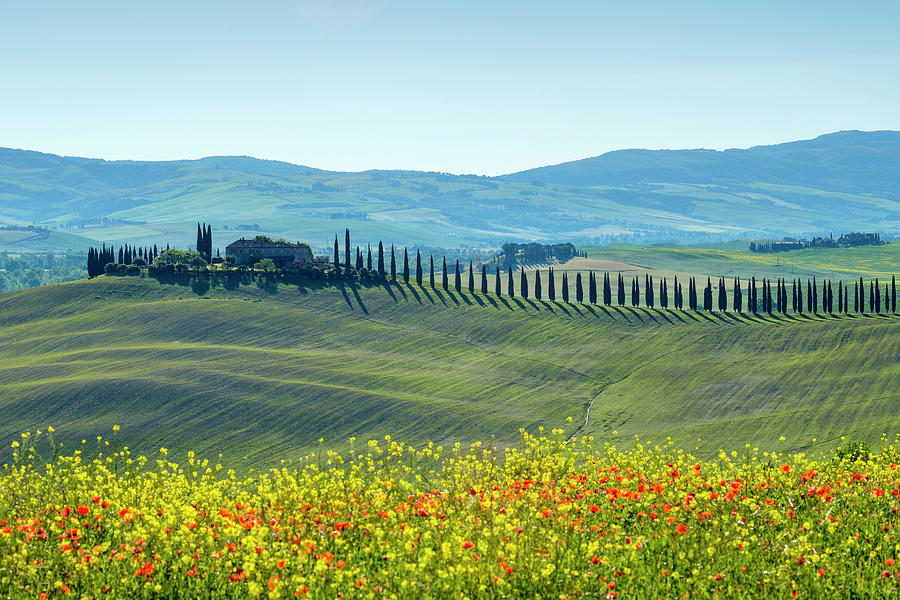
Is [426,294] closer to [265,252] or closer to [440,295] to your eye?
[440,295]

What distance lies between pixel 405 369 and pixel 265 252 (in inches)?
2728

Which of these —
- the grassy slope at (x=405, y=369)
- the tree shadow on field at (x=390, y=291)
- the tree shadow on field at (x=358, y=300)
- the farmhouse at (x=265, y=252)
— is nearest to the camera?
the grassy slope at (x=405, y=369)

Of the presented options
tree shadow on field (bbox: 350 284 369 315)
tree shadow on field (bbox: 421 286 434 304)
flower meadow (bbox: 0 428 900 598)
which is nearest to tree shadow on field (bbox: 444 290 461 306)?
tree shadow on field (bbox: 421 286 434 304)

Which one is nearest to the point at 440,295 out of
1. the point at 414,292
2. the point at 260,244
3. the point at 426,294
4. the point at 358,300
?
the point at 426,294

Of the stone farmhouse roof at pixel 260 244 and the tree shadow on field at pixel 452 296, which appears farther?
the stone farmhouse roof at pixel 260 244

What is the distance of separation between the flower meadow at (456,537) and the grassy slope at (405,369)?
71.0 metres

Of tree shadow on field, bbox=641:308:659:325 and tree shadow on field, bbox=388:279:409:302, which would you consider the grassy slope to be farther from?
tree shadow on field, bbox=641:308:659:325

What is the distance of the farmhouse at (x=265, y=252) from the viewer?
19125 cm

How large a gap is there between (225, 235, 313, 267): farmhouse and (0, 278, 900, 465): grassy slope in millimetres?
17753

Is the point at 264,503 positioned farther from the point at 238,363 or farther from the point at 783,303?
the point at 783,303

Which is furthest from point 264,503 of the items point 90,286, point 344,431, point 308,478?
point 90,286

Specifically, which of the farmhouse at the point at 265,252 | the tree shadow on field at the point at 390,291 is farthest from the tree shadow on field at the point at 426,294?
the farmhouse at the point at 265,252

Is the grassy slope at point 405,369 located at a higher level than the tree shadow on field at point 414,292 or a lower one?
lower

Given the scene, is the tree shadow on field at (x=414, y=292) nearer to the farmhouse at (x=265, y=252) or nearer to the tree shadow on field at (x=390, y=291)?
the tree shadow on field at (x=390, y=291)
